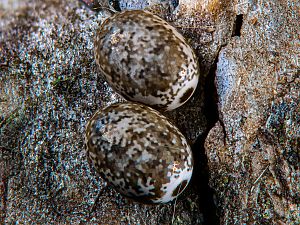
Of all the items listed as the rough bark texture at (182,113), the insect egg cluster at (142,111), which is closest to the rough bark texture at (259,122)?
the rough bark texture at (182,113)

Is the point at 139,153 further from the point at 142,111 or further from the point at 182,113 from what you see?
the point at 182,113

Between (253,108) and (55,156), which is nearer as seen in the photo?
(253,108)

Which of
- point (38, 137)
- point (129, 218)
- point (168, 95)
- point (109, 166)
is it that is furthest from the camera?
point (38, 137)

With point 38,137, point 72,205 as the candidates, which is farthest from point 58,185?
point 38,137

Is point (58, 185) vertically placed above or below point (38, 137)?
below

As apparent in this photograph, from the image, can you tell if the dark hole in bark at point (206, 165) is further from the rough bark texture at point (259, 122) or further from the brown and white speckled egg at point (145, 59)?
the brown and white speckled egg at point (145, 59)

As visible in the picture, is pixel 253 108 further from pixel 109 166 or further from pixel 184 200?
pixel 109 166

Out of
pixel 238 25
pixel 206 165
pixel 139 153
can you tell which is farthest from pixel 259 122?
pixel 139 153

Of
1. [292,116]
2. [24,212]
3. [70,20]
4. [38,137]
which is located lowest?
[24,212]
